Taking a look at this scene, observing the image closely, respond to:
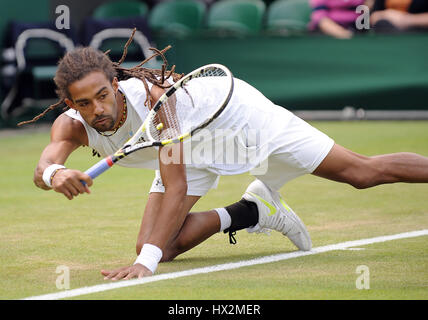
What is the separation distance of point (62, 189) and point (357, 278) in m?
1.47

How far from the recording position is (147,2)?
49.6 ft

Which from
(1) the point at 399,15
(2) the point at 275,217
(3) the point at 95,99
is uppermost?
(3) the point at 95,99

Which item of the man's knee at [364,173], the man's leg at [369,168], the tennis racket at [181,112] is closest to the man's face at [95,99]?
the tennis racket at [181,112]

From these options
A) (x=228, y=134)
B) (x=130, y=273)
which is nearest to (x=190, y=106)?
(x=228, y=134)

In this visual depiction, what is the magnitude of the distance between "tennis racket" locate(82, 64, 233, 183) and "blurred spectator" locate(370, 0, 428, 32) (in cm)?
721

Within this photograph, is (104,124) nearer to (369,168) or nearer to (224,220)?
(224,220)

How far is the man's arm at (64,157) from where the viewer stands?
3945 millimetres

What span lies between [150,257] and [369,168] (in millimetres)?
1306

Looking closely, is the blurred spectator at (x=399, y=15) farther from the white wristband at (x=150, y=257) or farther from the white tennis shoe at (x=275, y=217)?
the white wristband at (x=150, y=257)

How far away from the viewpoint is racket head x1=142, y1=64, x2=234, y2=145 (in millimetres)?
4273

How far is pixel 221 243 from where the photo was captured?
5219mm

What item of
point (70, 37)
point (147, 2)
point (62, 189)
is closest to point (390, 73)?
point (70, 37)

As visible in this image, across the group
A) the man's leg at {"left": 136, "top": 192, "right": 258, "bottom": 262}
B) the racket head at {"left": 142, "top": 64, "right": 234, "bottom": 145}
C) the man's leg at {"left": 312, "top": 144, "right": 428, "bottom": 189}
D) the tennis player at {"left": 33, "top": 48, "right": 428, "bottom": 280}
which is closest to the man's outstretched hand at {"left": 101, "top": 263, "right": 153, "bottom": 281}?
the tennis player at {"left": 33, "top": 48, "right": 428, "bottom": 280}
